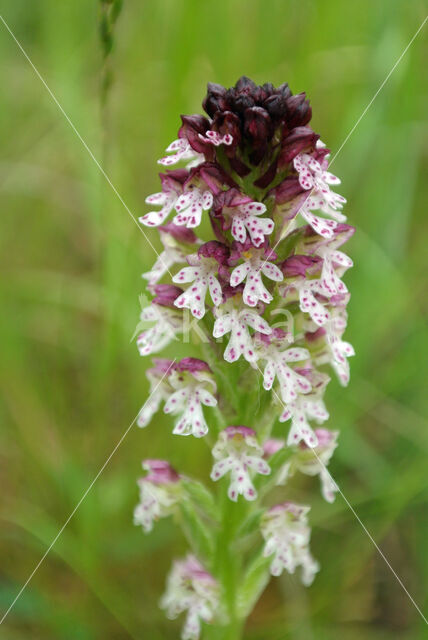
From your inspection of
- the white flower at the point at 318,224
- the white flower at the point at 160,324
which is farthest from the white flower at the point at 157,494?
the white flower at the point at 318,224

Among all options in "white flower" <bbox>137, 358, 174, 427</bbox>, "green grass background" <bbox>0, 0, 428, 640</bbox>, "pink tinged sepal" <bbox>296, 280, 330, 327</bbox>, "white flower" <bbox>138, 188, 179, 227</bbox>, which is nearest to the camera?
"pink tinged sepal" <bbox>296, 280, 330, 327</bbox>

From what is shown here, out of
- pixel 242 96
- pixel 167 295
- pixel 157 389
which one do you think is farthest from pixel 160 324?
pixel 242 96

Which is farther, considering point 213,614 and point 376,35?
point 376,35

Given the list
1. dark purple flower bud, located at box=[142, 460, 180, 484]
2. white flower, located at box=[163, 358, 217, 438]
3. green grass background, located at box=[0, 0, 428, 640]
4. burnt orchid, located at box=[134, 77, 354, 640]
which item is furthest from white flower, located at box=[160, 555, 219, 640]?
white flower, located at box=[163, 358, 217, 438]

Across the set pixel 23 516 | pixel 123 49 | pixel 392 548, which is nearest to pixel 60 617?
pixel 23 516

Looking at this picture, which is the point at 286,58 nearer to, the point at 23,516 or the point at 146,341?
the point at 146,341

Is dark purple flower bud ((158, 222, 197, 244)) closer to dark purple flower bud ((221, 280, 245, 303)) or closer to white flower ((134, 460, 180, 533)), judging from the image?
dark purple flower bud ((221, 280, 245, 303))
